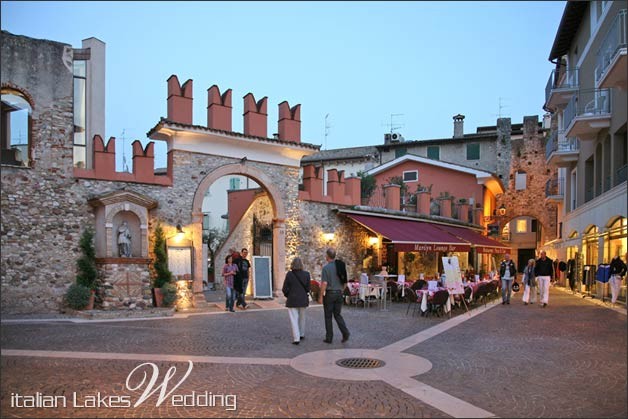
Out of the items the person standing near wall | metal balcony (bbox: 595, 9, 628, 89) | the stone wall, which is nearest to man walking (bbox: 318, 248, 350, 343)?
metal balcony (bbox: 595, 9, 628, 89)

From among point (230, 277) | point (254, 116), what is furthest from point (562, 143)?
point (230, 277)

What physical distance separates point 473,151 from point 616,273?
20796mm

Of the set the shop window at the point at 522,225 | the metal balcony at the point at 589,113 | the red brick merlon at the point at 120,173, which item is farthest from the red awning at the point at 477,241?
the shop window at the point at 522,225

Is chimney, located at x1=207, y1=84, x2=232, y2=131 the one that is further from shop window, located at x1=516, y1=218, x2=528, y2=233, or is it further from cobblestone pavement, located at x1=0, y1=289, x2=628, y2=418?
shop window, located at x1=516, y1=218, x2=528, y2=233

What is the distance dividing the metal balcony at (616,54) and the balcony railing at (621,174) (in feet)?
7.33

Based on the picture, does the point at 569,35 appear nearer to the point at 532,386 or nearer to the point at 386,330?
the point at 386,330

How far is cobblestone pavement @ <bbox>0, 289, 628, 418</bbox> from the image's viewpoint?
5.27 metres

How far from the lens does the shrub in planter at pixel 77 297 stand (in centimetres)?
1223

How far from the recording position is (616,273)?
14016mm

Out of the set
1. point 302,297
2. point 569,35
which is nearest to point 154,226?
point 302,297

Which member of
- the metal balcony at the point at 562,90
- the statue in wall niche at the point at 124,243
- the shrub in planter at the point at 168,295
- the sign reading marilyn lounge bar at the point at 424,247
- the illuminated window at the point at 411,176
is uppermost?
the metal balcony at the point at 562,90

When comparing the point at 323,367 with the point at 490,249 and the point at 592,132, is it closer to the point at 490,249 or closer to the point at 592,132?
the point at 592,132

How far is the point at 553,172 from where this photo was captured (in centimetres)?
3048

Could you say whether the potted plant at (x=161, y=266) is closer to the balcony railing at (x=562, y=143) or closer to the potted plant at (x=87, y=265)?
the potted plant at (x=87, y=265)
